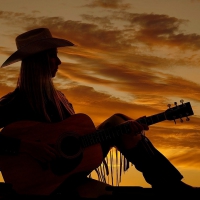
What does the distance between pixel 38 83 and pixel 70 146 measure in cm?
66

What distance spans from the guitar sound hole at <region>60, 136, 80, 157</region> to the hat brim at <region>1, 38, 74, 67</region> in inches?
33.0

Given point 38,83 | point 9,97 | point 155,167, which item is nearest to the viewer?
point 155,167

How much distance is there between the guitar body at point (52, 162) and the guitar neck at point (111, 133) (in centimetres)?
4

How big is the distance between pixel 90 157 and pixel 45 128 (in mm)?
415

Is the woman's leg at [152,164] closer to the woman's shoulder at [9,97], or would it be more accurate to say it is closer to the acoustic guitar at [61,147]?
the acoustic guitar at [61,147]

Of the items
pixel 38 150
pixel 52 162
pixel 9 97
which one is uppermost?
pixel 9 97

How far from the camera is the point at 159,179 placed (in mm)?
3293

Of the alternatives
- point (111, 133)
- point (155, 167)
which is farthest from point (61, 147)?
point (155, 167)

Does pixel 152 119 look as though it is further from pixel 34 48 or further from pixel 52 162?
pixel 34 48

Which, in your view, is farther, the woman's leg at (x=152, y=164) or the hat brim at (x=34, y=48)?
the hat brim at (x=34, y=48)

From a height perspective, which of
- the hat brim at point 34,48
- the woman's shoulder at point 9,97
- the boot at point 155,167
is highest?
the hat brim at point 34,48

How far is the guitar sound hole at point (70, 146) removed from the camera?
3447 millimetres

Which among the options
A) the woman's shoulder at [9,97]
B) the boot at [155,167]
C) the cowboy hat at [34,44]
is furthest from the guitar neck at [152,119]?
the woman's shoulder at [9,97]

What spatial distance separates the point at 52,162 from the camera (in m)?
3.39
